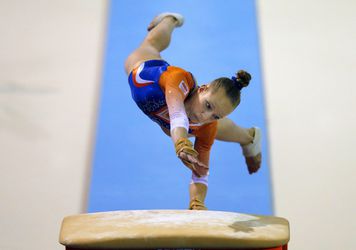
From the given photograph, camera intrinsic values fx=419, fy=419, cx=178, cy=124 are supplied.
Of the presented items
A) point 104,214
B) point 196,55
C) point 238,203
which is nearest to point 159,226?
point 104,214

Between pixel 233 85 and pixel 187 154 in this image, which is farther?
pixel 233 85

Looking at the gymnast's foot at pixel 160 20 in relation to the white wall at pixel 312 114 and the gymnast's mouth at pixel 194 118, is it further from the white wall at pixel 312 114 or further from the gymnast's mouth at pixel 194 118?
the white wall at pixel 312 114

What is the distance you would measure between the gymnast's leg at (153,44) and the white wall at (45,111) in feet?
2.84

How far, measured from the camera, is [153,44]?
210cm

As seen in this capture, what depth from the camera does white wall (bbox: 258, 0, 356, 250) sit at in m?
2.55

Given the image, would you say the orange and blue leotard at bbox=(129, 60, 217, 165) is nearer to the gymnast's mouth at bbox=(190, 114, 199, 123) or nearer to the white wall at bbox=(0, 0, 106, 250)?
the gymnast's mouth at bbox=(190, 114, 199, 123)

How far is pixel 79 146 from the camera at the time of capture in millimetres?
2746

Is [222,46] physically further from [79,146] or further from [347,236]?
[347,236]

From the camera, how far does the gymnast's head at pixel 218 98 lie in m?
1.57

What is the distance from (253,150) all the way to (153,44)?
0.76 m

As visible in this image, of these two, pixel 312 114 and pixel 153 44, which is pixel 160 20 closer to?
pixel 153 44

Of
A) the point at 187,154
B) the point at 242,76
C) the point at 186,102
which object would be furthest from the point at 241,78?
the point at 187,154

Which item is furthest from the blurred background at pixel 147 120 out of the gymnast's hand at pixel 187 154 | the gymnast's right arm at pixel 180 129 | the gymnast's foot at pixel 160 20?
the gymnast's hand at pixel 187 154

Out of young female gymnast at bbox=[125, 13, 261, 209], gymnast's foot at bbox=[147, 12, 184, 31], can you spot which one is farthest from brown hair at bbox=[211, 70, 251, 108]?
gymnast's foot at bbox=[147, 12, 184, 31]
